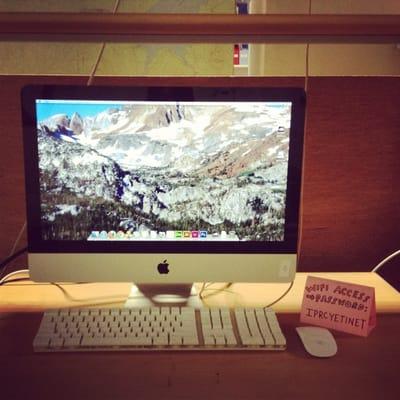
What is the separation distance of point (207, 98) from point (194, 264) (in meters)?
0.33

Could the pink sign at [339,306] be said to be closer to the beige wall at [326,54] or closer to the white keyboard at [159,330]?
the white keyboard at [159,330]

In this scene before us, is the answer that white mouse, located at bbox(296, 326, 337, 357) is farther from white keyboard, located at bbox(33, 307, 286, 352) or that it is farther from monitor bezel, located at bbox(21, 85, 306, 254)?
monitor bezel, located at bbox(21, 85, 306, 254)

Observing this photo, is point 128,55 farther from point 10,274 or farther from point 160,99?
point 10,274

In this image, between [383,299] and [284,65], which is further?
[284,65]

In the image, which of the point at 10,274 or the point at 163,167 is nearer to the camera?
the point at 163,167

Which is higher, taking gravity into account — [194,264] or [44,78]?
[44,78]

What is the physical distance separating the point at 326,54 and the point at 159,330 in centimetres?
80

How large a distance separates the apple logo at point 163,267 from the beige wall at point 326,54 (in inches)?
21.2

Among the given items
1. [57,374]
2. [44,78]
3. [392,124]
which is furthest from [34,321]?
[392,124]

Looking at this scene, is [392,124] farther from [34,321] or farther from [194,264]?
[34,321]

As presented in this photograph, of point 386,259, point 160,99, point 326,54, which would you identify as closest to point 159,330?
point 160,99

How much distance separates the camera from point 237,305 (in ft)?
3.61

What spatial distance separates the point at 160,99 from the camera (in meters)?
0.98

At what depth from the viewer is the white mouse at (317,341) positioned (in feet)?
2.96
